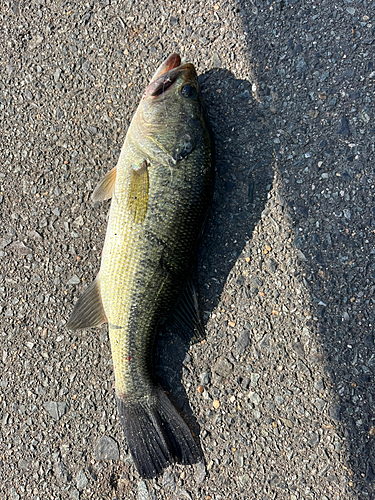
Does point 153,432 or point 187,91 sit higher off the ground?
point 187,91

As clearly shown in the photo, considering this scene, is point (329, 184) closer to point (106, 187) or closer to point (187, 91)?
point (187, 91)

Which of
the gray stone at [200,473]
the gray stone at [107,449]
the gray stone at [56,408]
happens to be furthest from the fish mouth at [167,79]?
the gray stone at [200,473]

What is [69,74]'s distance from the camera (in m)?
2.99

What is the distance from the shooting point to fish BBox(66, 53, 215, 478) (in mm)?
2348

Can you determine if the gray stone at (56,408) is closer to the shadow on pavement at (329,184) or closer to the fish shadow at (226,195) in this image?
the fish shadow at (226,195)

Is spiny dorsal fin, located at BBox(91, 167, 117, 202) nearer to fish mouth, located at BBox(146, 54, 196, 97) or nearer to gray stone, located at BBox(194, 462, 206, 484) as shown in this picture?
fish mouth, located at BBox(146, 54, 196, 97)

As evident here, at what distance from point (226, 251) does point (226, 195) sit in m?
0.45

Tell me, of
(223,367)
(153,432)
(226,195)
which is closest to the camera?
(153,432)

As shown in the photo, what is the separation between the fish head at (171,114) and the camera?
242 centimetres

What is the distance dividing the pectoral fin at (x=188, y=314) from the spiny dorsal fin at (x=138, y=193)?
63 cm

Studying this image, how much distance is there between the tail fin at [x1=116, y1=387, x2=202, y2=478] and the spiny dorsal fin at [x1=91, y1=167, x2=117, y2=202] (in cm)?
151

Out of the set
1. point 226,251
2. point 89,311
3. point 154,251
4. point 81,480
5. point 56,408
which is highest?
point 154,251

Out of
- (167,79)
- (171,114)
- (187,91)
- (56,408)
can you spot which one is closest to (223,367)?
(56,408)

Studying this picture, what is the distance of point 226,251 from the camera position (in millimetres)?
2742
